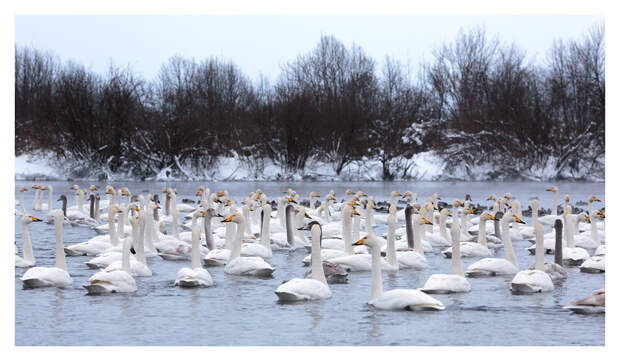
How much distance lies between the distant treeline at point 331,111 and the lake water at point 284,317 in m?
15.0

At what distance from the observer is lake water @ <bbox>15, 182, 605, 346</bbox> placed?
26.0 ft

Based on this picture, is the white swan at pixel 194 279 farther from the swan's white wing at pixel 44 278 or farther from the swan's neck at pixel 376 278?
the swan's neck at pixel 376 278

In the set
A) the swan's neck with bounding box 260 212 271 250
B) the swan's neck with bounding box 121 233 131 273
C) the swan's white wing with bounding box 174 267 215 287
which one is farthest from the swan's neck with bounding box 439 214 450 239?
the swan's neck with bounding box 121 233 131 273

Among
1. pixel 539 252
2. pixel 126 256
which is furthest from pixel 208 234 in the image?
pixel 539 252

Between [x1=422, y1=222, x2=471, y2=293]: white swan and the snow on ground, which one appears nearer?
[x1=422, y1=222, x2=471, y2=293]: white swan

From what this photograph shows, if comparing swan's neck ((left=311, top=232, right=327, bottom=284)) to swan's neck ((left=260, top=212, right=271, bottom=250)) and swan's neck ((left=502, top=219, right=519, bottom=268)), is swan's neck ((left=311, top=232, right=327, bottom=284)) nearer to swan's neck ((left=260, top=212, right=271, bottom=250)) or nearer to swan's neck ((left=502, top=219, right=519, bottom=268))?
swan's neck ((left=502, top=219, right=519, bottom=268))

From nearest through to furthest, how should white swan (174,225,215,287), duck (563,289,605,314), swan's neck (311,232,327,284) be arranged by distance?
duck (563,289,605,314), swan's neck (311,232,327,284), white swan (174,225,215,287)

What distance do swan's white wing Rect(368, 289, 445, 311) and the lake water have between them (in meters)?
0.09

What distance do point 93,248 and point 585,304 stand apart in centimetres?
788

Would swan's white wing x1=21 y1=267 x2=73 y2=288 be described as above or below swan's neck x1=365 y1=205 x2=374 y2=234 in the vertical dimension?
below

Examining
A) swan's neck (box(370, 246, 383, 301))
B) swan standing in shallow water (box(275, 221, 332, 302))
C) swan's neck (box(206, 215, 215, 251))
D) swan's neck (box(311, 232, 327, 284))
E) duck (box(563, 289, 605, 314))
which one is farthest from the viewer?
swan's neck (box(206, 215, 215, 251))

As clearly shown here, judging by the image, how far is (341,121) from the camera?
160 feet

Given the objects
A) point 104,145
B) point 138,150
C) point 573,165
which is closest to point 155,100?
point 138,150

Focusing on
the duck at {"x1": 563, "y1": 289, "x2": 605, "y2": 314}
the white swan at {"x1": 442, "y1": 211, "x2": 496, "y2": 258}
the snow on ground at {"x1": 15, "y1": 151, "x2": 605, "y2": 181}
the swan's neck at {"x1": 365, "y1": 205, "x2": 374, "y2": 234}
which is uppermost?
the snow on ground at {"x1": 15, "y1": 151, "x2": 605, "y2": 181}
